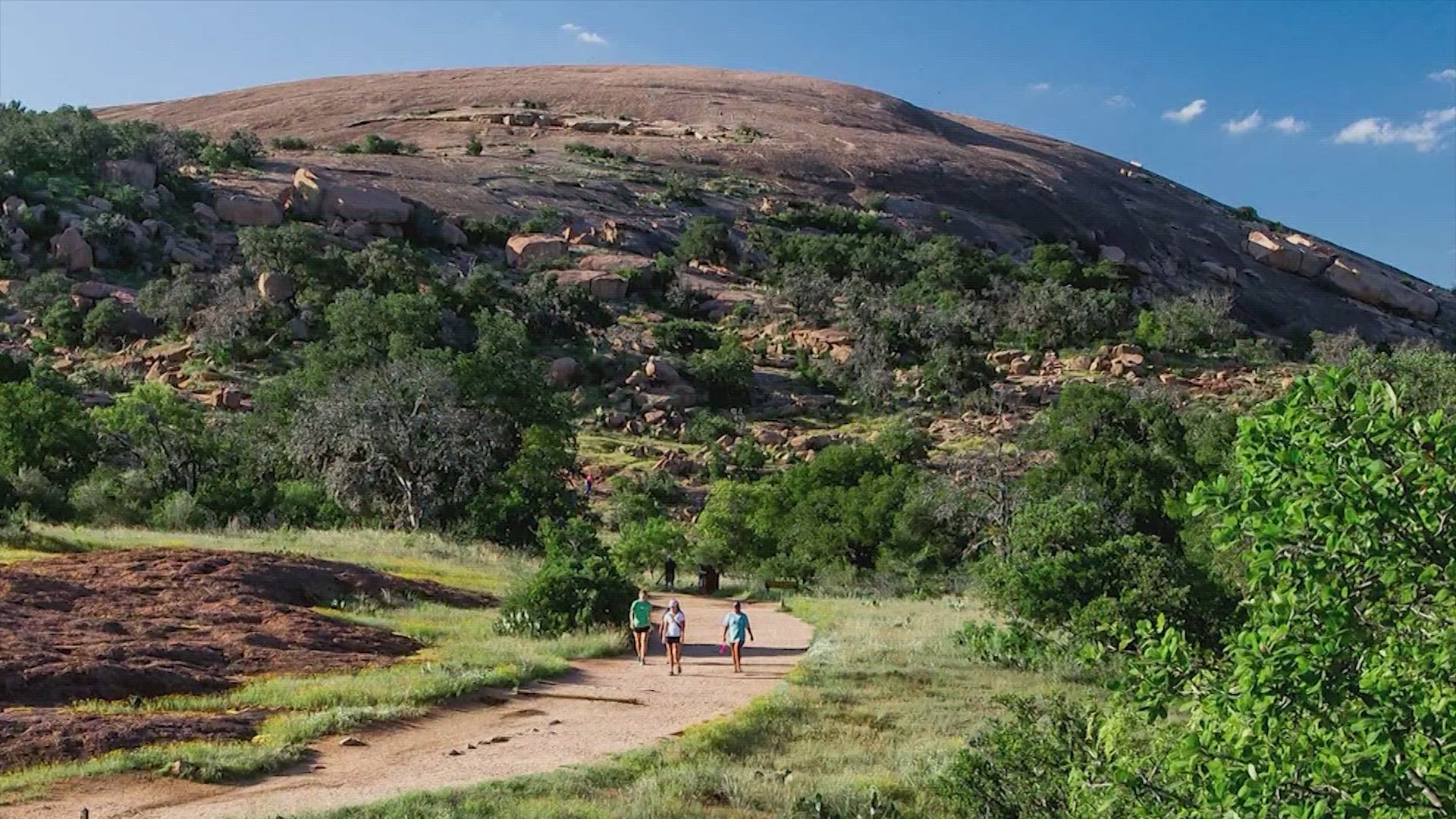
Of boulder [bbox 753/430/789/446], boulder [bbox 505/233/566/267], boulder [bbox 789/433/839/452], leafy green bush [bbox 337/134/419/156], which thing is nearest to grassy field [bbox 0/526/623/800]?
boulder [bbox 789/433/839/452]

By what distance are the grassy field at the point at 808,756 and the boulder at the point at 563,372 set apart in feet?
92.6

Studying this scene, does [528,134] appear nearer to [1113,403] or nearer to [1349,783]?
[1113,403]

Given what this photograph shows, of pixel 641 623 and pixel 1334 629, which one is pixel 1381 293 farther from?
pixel 1334 629

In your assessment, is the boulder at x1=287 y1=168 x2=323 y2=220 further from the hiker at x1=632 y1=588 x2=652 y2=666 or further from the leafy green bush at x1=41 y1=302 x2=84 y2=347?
the hiker at x1=632 y1=588 x2=652 y2=666

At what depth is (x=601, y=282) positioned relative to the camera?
5138cm

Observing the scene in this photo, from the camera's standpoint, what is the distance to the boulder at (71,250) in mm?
43250

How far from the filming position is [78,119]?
175 feet

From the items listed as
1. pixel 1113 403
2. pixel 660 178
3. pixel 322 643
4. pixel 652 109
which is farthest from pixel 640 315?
pixel 652 109

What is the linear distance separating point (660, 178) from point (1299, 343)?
37.0 m

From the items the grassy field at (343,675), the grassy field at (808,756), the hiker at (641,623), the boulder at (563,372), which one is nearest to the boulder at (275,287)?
the boulder at (563,372)

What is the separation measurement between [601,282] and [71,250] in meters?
21.1

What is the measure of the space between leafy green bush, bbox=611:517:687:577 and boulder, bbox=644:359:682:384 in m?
16.8

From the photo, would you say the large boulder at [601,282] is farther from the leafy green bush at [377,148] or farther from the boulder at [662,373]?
the leafy green bush at [377,148]

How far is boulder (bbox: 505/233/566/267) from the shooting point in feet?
175
